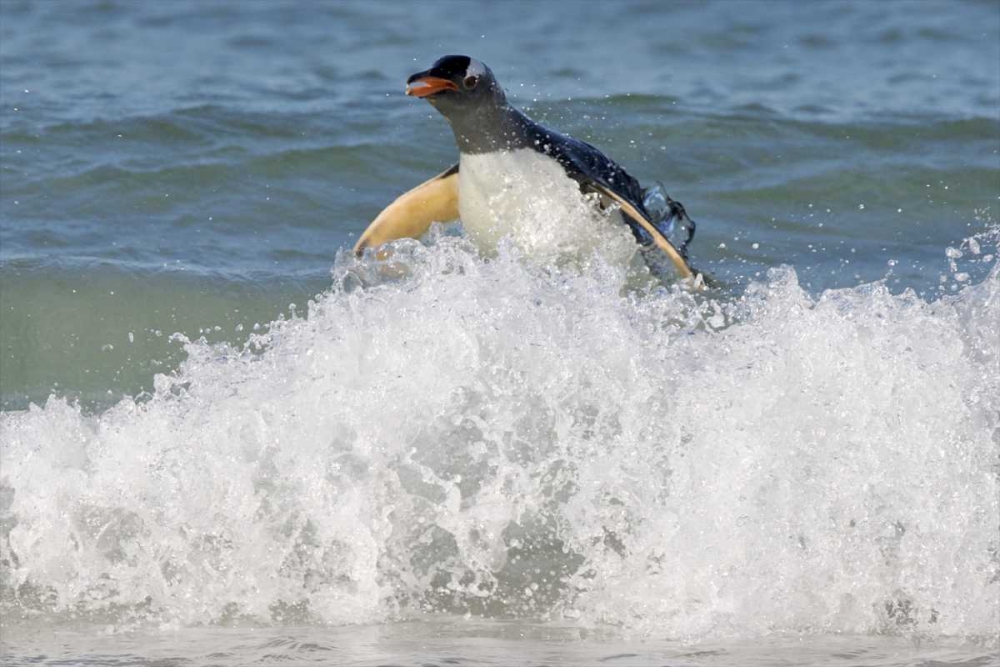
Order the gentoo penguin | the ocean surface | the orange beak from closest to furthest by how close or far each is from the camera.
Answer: the ocean surface, the orange beak, the gentoo penguin

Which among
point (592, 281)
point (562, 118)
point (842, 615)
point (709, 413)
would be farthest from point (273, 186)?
point (842, 615)

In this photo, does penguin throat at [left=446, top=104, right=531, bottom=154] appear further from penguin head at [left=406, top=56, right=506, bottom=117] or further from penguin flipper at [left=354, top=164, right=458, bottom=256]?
penguin flipper at [left=354, top=164, right=458, bottom=256]

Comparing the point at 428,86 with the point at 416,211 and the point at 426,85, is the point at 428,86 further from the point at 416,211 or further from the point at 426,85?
the point at 416,211

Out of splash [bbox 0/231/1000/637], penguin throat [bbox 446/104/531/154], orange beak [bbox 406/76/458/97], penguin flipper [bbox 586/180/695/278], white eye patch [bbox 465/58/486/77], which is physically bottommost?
splash [bbox 0/231/1000/637]

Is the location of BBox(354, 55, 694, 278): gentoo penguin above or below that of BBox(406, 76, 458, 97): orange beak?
below

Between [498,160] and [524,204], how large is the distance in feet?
0.67

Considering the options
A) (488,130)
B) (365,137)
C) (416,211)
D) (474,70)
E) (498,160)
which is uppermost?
(365,137)

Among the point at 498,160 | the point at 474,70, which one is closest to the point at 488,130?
the point at 498,160

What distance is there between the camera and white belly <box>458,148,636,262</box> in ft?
19.8

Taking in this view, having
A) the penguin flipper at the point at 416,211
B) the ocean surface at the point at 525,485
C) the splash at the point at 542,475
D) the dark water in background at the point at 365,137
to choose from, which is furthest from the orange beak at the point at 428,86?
the dark water in background at the point at 365,137

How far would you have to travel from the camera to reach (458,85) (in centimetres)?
587

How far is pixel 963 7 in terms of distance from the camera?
45.3ft

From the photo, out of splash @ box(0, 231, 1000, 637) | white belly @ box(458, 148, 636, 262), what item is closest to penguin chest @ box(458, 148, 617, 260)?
white belly @ box(458, 148, 636, 262)

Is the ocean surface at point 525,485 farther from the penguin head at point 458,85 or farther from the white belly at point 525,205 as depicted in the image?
the penguin head at point 458,85
